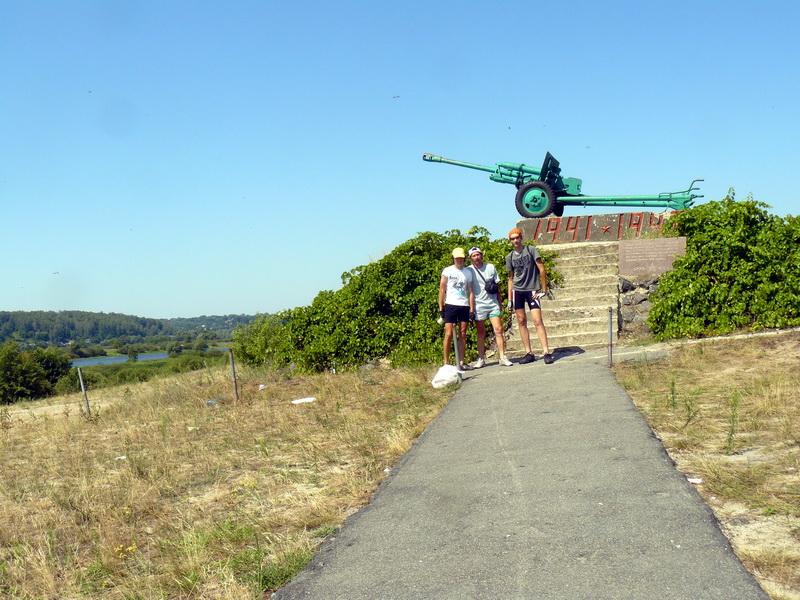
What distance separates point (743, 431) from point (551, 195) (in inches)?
475

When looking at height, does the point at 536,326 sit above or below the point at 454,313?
below

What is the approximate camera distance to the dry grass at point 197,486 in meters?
3.91

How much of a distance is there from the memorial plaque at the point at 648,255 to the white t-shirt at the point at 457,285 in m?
3.77

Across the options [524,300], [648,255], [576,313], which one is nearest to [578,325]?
[576,313]

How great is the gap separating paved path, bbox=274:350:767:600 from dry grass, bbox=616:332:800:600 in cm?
15

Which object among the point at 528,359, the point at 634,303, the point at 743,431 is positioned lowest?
the point at 743,431

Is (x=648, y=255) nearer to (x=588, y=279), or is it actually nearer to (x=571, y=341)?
(x=588, y=279)

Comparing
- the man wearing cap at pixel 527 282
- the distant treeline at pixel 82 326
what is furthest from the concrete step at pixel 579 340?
the distant treeline at pixel 82 326

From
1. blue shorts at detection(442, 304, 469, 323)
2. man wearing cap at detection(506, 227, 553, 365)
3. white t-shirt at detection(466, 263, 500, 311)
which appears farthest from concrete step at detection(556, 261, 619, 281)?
blue shorts at detection(442, 304, 469, 323)

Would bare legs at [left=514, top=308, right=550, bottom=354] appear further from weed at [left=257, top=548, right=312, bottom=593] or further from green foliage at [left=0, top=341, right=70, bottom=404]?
green foliage at [left=0, top=341, right=70, bottom=404]

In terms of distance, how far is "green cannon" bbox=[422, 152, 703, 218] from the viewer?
17.0 meters

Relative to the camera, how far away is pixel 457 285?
31.3 ft

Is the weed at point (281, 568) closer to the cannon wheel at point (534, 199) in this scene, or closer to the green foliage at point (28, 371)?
the cannon wheel at point (534, 199)

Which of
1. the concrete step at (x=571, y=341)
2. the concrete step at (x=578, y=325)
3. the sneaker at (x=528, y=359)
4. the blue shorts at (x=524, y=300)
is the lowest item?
the sneaker at (x=528, y=359)
